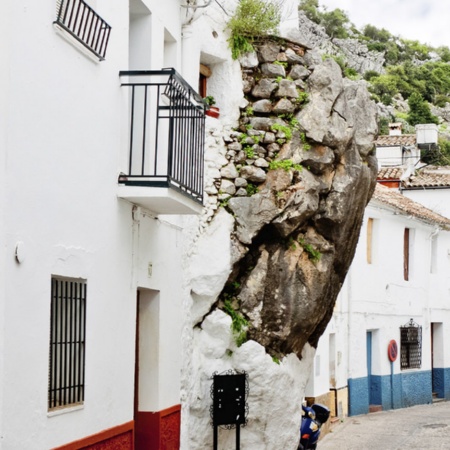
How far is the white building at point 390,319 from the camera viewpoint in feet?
83.4

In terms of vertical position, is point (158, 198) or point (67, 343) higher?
point (158, 198)

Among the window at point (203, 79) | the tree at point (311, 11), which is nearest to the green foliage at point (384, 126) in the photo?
the tree at point (311, 11)

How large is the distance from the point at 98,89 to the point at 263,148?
4755 mm

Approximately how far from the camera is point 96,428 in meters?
10.0

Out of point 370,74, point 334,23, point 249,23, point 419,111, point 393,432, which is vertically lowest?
point 393,432

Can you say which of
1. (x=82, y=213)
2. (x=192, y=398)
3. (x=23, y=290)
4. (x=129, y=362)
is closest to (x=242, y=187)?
(x=192, y=398)

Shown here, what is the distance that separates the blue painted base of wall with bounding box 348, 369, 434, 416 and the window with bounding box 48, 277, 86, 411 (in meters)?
17.0

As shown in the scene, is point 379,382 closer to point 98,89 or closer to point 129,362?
point 129,362

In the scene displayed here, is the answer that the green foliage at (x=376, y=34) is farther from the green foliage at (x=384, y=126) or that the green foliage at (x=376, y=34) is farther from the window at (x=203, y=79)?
the window at (x=203, y=79)

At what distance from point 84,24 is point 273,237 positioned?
564cm

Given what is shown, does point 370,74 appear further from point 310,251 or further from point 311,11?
point 310,251

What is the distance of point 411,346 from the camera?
101ft

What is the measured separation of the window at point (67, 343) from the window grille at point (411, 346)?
21.3m

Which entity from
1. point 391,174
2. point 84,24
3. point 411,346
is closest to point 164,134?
point 84,24
